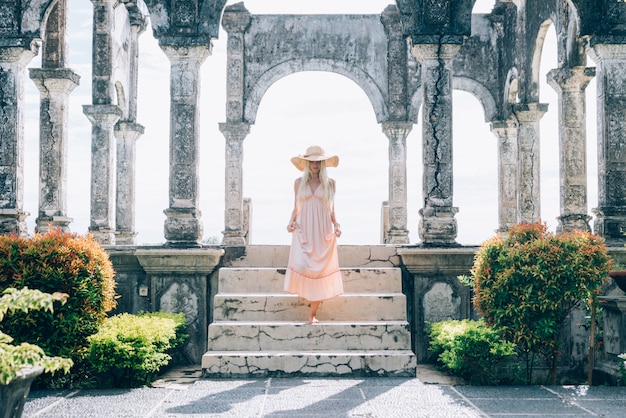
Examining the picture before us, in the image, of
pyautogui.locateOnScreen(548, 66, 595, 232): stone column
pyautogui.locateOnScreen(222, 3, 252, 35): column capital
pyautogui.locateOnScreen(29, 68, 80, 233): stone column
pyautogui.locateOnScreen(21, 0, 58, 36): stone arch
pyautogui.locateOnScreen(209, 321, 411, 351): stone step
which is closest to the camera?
pyautogui.locateOnScreen(209, 321, 411, 351): stone step

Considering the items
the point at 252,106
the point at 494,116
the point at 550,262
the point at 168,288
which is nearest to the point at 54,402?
the point at 168,288

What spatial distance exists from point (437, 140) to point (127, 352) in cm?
448

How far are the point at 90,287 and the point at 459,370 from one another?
3758 millimetres

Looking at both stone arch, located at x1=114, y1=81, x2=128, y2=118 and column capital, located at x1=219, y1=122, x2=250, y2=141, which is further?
column capital, located at x1=219, y1=122, x2=250, y2=141

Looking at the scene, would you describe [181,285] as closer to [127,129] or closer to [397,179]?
[127,129]

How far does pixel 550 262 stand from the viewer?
6.95 metres

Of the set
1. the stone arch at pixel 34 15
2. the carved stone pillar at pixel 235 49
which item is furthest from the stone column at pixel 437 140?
the carved stone pillar at pixel 235 49

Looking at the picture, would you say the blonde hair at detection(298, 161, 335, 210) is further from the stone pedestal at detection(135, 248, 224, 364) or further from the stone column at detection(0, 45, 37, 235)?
the stone column at detection(0, 45, 37, 235)

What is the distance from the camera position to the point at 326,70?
16.5 meters

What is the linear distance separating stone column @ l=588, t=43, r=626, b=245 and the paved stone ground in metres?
2.88

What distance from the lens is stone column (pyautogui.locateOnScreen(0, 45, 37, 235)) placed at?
29.4 feet

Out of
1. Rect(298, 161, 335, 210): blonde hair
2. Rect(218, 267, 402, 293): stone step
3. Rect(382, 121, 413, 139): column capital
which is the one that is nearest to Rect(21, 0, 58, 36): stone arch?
Rect(218, 267, 402, 293): stone step

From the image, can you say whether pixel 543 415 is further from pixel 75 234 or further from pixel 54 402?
pixel 75 234

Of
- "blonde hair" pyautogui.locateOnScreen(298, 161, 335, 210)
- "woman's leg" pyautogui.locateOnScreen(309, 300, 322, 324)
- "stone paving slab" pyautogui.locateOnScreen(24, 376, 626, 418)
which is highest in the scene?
"blonde hair" pyautogui.locateOnScreen(298, 161, 335, 210)
